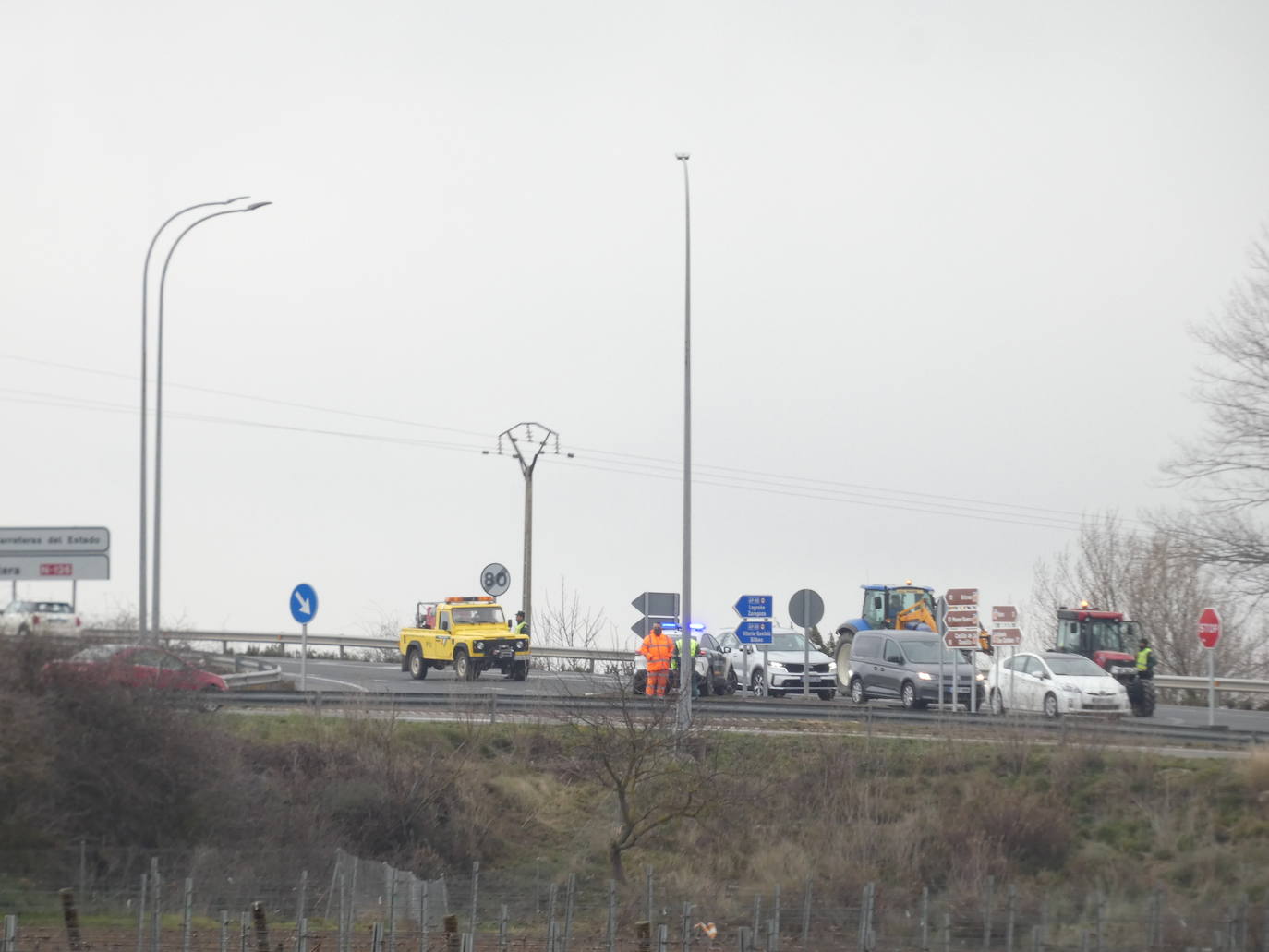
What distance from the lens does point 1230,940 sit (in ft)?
57.9

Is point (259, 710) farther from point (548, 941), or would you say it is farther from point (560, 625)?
point (548, 941)

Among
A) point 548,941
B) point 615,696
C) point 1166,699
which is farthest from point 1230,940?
point 1166,699

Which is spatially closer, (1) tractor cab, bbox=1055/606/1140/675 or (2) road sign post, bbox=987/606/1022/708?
(2) road sign post, bbox=987/606/1022/708

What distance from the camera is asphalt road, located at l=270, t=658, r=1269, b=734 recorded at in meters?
34.1

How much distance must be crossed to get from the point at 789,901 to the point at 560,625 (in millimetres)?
17067

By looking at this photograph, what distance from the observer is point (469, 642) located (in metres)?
41.6

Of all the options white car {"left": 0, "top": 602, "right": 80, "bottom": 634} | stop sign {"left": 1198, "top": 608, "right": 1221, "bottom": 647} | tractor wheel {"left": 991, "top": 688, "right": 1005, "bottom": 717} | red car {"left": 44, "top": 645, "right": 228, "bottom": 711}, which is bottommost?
tractor wheel {"left": 991, "top": 688, "right": 1005, "bottom": 717}

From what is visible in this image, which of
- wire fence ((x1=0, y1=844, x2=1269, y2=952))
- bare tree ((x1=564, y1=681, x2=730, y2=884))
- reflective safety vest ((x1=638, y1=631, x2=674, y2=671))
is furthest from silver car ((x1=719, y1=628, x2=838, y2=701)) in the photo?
wire fence ((x1=0, y1=844, x2=1269, y2=952))

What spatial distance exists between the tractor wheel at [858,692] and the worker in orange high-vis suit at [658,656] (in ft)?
24.8

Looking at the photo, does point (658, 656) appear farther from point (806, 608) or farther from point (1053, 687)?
point (1053, 687)

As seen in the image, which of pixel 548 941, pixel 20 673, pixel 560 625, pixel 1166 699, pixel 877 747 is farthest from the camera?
pixel 1166 699

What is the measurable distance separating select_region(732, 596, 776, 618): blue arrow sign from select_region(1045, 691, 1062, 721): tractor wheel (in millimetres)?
6315

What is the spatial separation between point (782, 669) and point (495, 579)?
8430 mm

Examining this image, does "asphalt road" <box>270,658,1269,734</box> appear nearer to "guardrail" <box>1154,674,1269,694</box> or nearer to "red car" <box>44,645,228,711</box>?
"guardrail" <box>1154,674,1269,694</box>
